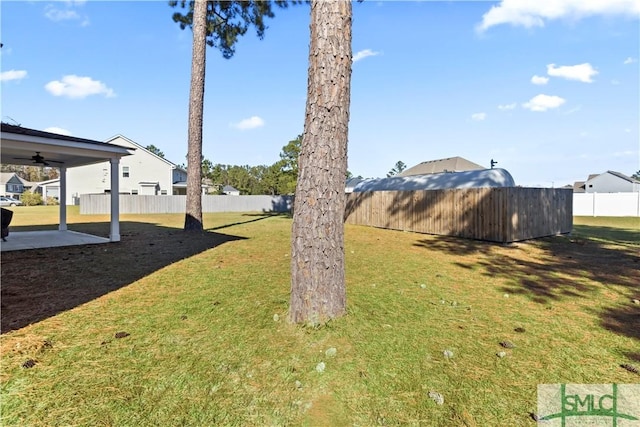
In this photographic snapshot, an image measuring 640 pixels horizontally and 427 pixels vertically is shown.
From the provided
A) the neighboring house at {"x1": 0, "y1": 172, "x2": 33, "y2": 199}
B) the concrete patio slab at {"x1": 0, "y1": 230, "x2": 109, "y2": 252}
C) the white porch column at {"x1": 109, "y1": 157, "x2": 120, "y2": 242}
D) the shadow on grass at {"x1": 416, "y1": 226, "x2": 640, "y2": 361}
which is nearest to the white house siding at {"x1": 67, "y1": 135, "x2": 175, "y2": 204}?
the concrete patio slab at {"x1": 0, "y1": 230, "x2": 109, "y2": 252}

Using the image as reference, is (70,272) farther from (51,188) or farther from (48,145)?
(51,188)

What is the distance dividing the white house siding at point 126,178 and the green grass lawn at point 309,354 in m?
29.4

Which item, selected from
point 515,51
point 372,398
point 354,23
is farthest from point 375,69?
point 372,398

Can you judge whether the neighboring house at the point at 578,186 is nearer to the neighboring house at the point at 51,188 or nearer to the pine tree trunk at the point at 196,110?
the pine tree trunk at the point at 196,110

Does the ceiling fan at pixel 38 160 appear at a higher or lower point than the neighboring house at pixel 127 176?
lower

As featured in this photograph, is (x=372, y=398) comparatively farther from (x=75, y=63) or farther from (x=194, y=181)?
(x=75, y=63)

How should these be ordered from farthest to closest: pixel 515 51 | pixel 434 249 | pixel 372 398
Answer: pixel 515 51
pixel 434 249
pixel 372 398

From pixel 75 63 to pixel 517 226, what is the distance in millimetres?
17772

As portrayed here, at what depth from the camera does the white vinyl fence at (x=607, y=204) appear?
855 inches

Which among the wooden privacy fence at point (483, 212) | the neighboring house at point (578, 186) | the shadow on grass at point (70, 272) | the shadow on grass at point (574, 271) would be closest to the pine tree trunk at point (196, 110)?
the shadow on grass at point (70, 272)

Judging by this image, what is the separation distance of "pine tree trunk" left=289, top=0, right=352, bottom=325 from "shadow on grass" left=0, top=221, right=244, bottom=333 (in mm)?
2779

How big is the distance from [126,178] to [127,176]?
0.21 metres

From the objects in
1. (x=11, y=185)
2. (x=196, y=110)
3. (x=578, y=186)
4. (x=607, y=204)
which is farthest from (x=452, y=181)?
(x=11, y=185)

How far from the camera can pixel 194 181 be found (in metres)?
10.9
